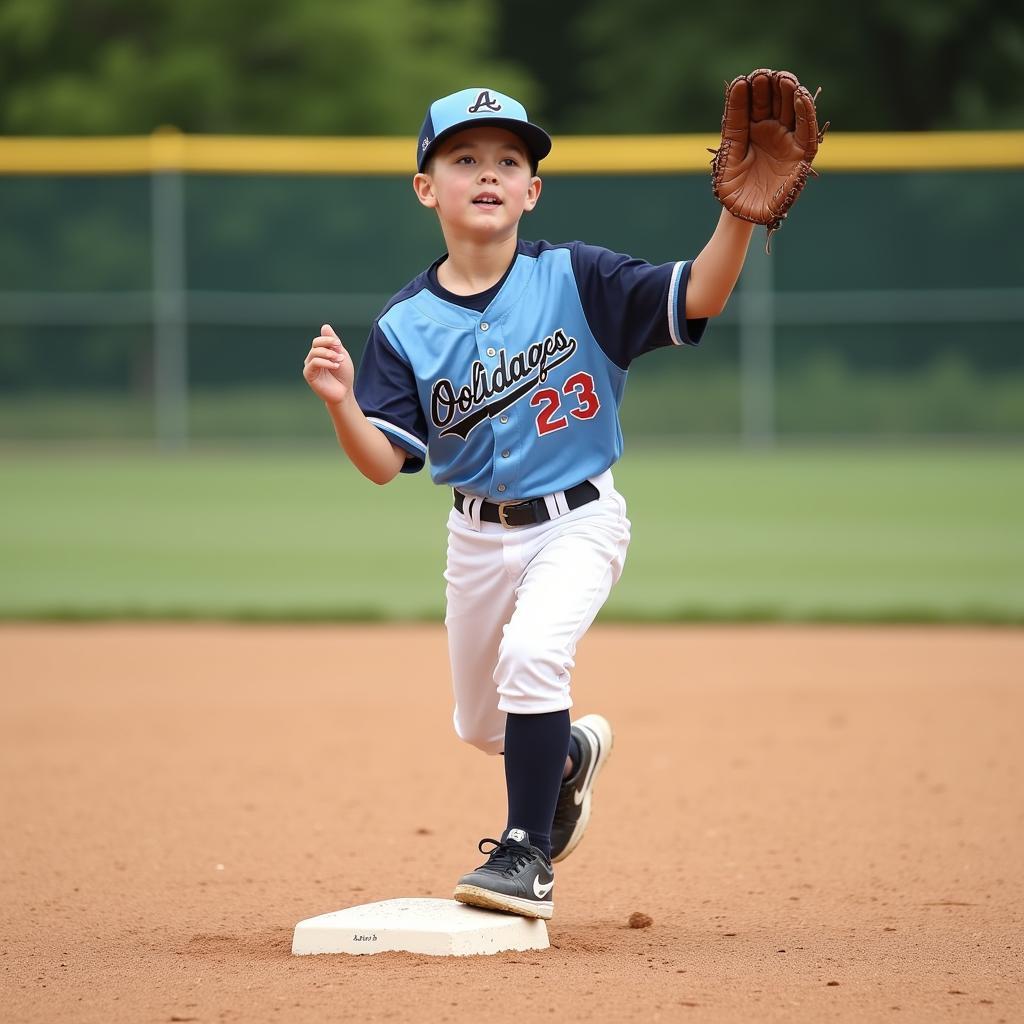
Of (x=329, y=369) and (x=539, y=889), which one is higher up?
(x=329, y=369)

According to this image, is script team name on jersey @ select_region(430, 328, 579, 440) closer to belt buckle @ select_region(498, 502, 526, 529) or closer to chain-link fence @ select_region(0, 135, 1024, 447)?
belt buckle @ select_region(498, 502, 526, 529)

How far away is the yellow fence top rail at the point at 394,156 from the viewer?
43.6 feet

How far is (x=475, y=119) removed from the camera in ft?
9.37

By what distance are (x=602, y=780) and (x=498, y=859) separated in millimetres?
1623

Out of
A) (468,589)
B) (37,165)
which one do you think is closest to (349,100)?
(37,165)

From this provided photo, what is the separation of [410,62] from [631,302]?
21.0 metres

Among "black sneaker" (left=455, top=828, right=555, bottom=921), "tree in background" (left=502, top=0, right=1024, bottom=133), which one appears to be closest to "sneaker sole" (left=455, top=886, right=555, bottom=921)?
"black sneaker" (left=455, top=828, right=555, bottom=921)

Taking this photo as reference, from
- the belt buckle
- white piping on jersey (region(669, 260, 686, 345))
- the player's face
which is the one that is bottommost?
the belt buckle

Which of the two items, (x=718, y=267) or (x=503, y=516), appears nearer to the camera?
(x=718, y=267)

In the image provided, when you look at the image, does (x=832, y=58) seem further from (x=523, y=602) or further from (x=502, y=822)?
(x=523, y=602)

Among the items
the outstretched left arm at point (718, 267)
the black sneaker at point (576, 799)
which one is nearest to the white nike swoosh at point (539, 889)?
the black sneaker at point (576, 799)

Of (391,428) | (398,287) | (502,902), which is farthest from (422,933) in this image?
(398,287)

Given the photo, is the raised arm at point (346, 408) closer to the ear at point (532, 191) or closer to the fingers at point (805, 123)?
the ear at point (532, 191)

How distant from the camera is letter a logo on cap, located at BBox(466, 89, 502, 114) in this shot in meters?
2.88
